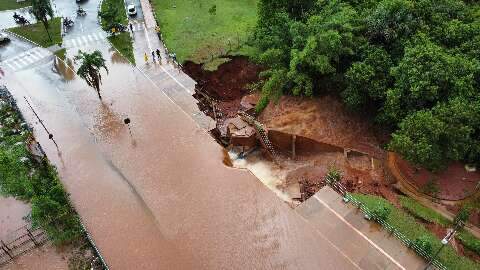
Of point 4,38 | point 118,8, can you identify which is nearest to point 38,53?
point 4,38

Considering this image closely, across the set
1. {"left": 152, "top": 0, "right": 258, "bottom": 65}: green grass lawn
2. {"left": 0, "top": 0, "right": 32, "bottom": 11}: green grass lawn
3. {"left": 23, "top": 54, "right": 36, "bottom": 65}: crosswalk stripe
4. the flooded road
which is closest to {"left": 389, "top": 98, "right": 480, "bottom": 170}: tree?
the flooded road

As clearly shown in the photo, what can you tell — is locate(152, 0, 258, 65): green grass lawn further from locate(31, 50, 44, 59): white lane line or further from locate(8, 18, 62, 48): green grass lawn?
locate(31, 50, 44, 59): white lane line

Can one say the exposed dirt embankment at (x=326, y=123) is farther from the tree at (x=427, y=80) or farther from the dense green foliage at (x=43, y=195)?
the dense green foliage at (x=43, y=195)

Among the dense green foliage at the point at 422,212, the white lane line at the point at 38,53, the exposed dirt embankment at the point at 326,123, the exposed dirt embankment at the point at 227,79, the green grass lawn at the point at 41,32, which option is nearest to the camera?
the dense green foliage at the point at 422,212

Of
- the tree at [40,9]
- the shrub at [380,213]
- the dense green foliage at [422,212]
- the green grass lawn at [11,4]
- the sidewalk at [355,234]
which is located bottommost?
the dense green foliage at [422,212]

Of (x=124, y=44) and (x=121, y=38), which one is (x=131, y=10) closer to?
(x=121, y=38)

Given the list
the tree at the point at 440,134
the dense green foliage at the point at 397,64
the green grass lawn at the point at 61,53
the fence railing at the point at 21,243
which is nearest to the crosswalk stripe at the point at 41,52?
the green grass lawn at the point at 61,53

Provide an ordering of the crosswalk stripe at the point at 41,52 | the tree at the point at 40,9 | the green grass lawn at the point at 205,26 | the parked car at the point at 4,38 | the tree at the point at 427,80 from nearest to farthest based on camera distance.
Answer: the tree at the point at 427,80 → the green grass lawn at the point at 205,26 → the tree at the point at 40,9 → the crosswalk stripe at the point at 41,52 → the parked car at the point at 4,38
